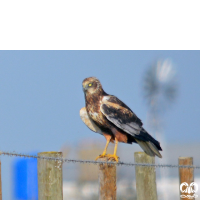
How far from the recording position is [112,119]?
15.8 feet

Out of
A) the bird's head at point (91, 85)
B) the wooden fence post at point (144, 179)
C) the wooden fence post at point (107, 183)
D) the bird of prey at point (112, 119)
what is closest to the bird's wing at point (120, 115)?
the bird of prey at point (112, 119)

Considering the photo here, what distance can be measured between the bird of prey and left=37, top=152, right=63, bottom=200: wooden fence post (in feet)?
3.62

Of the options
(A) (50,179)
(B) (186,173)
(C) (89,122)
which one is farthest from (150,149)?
(A) (50,179)

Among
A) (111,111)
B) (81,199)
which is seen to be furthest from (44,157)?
(81,199)

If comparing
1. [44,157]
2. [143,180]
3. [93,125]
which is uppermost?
[93,125]

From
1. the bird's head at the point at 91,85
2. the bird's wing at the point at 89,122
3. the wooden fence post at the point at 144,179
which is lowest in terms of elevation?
the wooden fence post at the point at 144,179

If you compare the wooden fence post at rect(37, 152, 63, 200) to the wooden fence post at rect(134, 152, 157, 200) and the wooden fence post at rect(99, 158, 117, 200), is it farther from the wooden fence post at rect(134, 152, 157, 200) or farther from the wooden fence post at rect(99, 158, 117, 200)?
the wooden fence post at rect(134, 152, 157, 200)

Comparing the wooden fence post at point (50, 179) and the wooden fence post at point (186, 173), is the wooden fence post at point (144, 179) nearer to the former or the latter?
the wooden fence post at point (186, 173)

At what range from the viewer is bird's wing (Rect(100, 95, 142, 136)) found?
4.82m

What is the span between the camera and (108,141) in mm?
5043

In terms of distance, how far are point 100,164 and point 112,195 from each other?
310mm

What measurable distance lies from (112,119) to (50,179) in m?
1.41

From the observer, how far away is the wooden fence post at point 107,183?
369 centimetres

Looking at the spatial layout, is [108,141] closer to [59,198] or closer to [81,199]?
[59,198]
